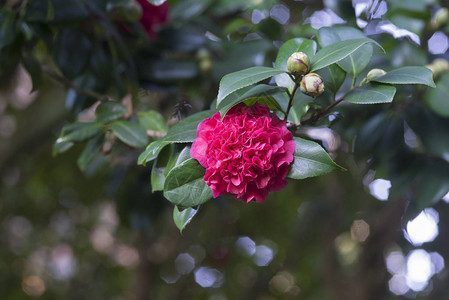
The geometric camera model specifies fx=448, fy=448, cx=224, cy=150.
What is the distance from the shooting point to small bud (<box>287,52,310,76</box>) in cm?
66

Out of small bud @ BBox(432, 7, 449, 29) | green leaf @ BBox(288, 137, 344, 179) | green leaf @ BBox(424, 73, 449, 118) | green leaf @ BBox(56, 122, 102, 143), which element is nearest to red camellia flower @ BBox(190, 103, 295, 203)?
green leaf @ BBox(288, 137, 344, 179)

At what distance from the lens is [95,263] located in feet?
11.1

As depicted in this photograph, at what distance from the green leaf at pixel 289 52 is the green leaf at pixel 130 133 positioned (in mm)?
303

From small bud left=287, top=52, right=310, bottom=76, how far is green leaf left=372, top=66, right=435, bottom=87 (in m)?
0.14

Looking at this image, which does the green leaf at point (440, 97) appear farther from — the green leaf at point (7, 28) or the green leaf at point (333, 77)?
the green leaf at point (7, 28)

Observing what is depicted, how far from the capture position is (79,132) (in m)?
0.93

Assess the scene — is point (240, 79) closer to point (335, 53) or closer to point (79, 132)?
point (335, 53)

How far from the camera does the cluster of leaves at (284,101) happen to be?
2.16ft

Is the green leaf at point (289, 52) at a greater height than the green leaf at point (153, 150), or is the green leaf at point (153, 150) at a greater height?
the green leaf at point (289, 52)

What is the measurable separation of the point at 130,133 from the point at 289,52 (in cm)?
37

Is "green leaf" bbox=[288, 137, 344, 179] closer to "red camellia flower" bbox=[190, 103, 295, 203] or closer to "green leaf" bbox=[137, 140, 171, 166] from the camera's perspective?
"red camellia flower" bbox=[190, 103, 295, 203]

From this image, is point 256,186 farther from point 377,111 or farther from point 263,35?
point 263,35

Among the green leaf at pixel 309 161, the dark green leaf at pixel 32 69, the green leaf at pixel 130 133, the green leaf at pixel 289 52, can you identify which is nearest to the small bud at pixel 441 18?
the green leaf at pixel 289 52

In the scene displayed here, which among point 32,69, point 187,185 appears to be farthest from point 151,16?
point 187,185
